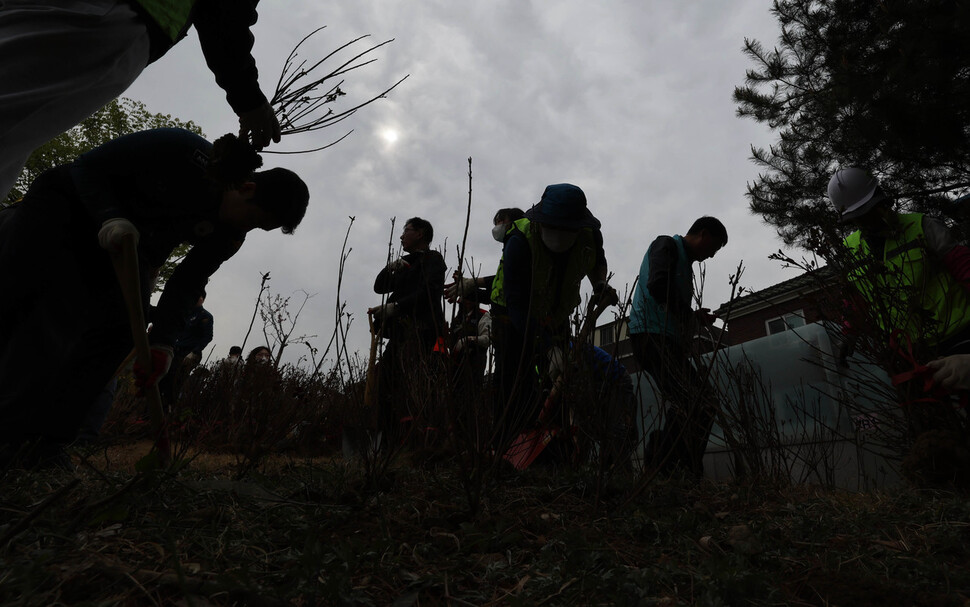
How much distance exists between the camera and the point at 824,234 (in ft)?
9.33

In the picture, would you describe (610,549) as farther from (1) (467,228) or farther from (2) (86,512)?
(2) (86,512)

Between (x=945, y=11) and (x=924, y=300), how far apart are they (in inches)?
112

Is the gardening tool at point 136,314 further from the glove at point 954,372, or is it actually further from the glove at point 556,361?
the glove at point 954,372

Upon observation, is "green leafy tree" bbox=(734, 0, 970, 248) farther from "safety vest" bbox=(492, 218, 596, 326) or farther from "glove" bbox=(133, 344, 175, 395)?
"glove" bbox=(133, 344, 175, 395)

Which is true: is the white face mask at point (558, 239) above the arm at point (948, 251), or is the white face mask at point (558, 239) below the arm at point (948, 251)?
above

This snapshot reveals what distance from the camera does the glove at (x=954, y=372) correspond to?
2.24m

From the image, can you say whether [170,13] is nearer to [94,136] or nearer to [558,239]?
[558,239]

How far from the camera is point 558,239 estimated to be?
123 inches

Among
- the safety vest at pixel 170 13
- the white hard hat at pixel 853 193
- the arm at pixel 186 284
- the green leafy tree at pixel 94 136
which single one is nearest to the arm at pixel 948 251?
the white hard hat at pixel 853 193

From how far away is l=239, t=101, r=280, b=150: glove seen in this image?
6.69ft

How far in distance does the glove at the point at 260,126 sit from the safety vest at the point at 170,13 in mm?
350

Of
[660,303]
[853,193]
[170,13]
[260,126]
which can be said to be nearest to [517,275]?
[660,303]

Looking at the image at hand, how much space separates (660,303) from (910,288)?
1.20 m

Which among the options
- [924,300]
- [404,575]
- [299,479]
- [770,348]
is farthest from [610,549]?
[770,348]
